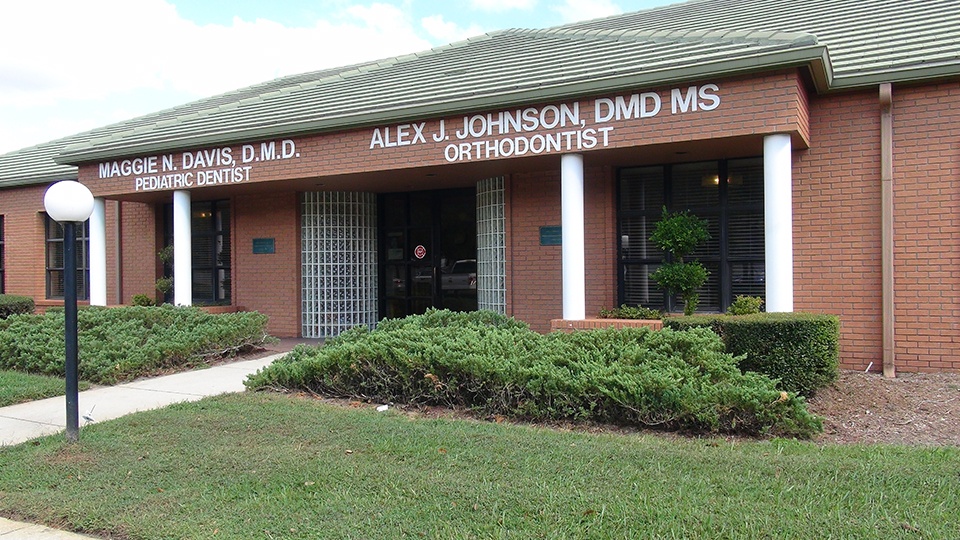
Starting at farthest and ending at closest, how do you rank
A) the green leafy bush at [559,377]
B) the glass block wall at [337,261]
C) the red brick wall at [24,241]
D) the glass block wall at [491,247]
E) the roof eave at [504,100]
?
1. the red brick wall at [24,241]
2. the glass block wall at [337,261]
3. the glass block wall at [491,247]
4. the roof eave at [504,100]
5. the green leafy bush at [559,377]

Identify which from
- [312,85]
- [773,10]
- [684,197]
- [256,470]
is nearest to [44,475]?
[256,470]

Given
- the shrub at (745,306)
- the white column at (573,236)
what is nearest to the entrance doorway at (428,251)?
the white column at (573,236)

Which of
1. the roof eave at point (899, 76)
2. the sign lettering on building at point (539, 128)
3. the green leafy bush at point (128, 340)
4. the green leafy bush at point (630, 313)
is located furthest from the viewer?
the green leafy bush at point (630, 313)

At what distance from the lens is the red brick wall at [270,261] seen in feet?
46.9

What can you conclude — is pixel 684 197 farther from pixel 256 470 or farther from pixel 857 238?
pixel 256 470

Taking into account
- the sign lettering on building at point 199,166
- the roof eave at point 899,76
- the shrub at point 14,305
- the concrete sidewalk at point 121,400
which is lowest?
the concrete sidewalk at point 121,400

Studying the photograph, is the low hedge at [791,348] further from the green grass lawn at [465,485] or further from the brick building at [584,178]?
the green grass lawn at [465,485]

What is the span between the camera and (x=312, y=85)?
49.1 ft

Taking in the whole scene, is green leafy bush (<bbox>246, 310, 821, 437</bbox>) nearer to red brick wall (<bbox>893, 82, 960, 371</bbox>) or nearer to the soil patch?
the soil patch

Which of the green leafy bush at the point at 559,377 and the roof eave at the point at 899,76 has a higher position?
the roof eave at the point at 899,76

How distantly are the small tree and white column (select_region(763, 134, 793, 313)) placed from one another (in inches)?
40.6

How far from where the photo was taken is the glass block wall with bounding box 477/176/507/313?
477 inches

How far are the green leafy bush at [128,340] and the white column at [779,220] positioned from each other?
309 inches

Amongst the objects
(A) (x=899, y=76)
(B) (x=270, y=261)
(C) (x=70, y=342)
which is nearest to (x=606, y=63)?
(A) (x=899, y=76)
